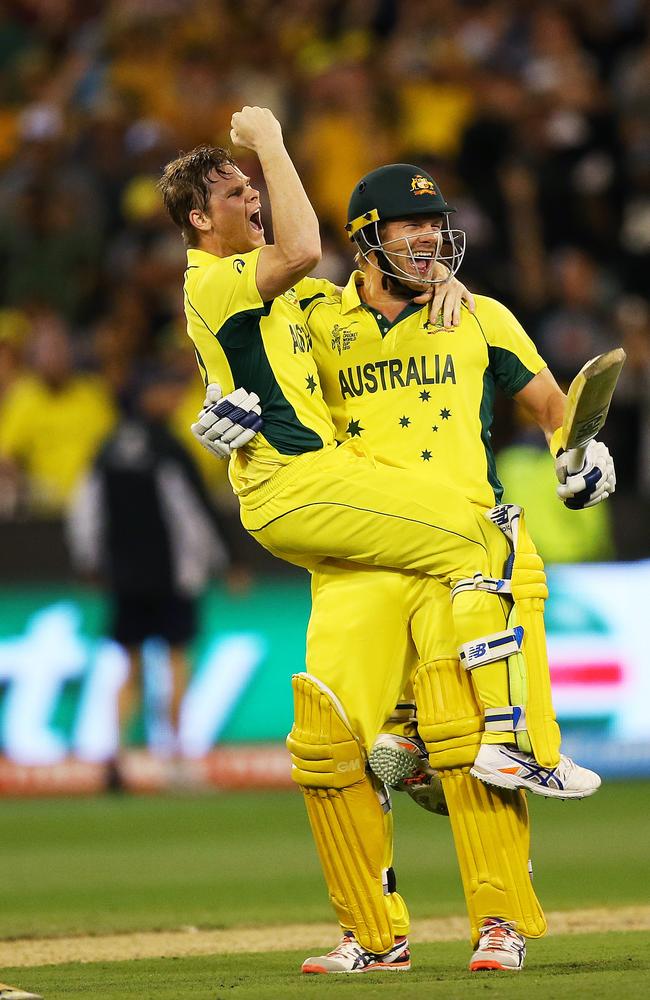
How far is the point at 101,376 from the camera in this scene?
12398mm

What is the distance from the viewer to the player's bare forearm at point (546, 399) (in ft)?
17.9

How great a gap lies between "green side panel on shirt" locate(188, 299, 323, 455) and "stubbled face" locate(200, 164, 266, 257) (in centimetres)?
34

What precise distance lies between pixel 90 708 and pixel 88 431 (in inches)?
77.8

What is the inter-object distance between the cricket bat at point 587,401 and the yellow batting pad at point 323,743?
40.0 inches

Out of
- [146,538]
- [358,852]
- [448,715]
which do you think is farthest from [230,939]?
[146,538]

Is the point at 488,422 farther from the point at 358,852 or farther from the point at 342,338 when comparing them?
the point at 358,852

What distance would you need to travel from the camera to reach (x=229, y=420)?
5211 mm

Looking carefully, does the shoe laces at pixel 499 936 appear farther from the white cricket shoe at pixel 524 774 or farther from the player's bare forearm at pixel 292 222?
the player's bare forearm at pixel 292 222

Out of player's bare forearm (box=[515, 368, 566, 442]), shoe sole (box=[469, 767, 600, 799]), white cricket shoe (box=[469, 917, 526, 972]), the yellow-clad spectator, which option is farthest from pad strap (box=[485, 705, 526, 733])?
the yellow-clad spectator

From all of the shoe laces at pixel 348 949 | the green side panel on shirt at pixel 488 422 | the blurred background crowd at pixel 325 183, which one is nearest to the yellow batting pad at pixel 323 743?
the shoe laces at pixel 348 949

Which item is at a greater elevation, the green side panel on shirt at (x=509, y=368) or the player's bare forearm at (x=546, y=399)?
the green side panel on shirt at (x=509, y=368)

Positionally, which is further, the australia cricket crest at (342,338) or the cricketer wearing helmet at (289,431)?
the australia cricket crest at (342,338)

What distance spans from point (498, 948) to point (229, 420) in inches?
68.5

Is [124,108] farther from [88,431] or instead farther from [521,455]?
[521,455]
